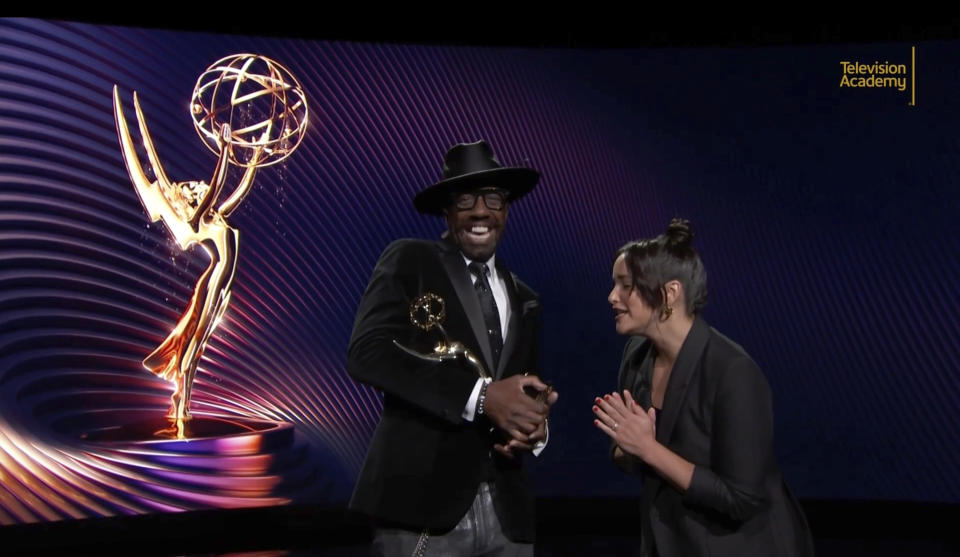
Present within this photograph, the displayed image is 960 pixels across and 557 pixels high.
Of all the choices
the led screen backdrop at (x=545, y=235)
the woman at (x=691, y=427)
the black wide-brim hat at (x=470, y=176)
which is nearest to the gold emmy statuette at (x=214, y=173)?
the led screen backdrop at (x=545, y=235)

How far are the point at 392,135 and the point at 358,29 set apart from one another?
0.80m

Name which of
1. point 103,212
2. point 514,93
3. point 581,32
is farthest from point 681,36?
point 103,212

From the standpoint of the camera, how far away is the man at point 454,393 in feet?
7.29

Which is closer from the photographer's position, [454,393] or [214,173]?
[454,393]

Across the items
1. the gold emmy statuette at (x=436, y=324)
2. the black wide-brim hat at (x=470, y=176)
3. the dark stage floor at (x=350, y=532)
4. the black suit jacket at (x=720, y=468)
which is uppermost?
the black wide-brim hat at (x=470, y=176)

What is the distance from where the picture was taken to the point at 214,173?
16.4ft

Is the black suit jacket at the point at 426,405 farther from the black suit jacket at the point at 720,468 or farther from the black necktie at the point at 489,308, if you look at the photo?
the black suit jacket at the point at 720,468

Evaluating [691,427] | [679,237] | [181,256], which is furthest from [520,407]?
[181,256]

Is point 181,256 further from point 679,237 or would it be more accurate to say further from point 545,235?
point 679,237

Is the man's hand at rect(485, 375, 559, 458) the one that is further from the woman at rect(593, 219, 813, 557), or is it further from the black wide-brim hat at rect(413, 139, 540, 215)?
the black wide-brim hat at rect(413, 139, 540, 215)

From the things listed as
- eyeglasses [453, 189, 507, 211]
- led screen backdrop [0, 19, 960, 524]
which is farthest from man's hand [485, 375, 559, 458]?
led screen backdrop [0, 19, 960, 524]

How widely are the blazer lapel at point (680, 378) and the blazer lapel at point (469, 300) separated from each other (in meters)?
0.56

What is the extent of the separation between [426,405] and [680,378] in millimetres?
631

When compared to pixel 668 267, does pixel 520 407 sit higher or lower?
lower
